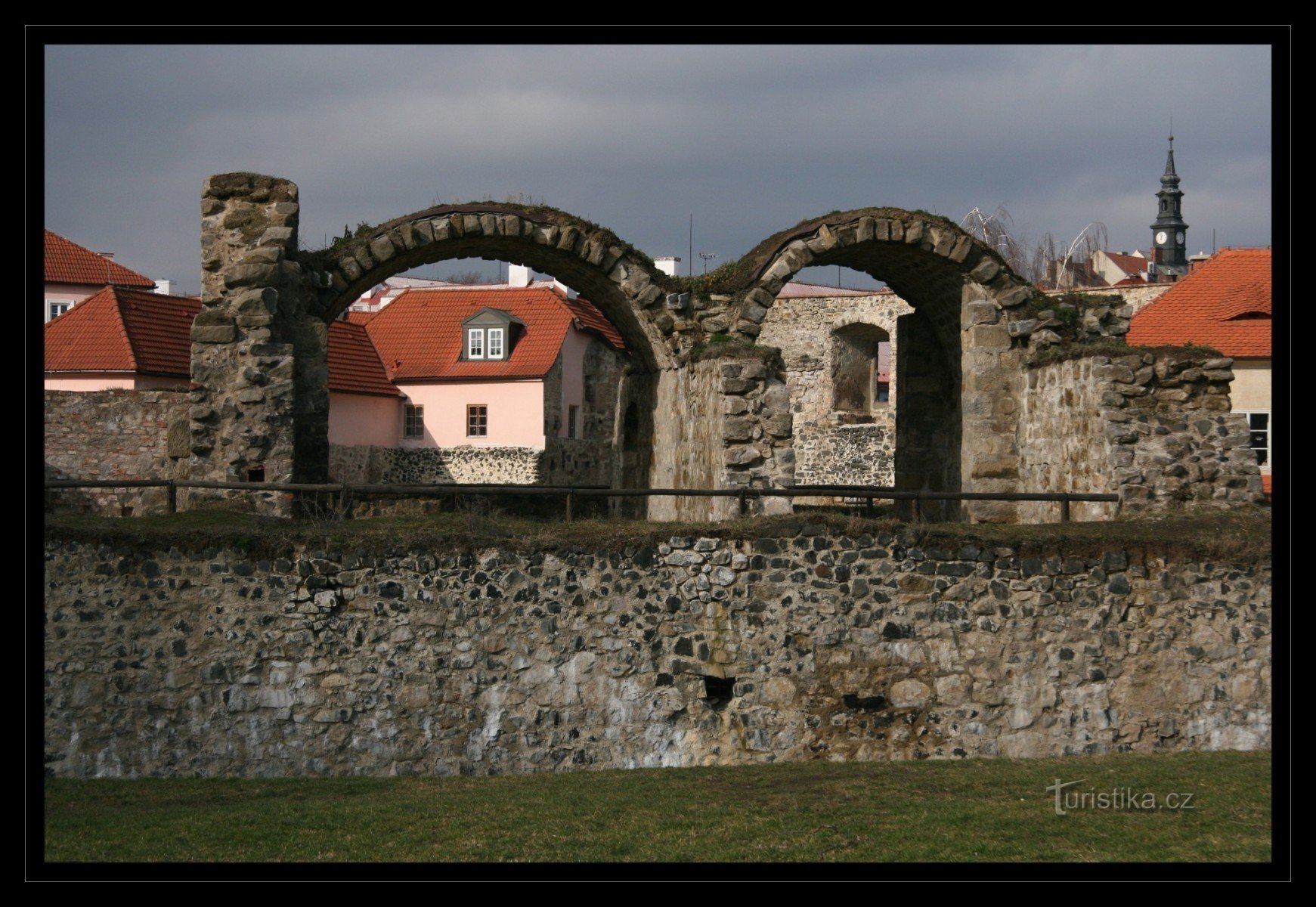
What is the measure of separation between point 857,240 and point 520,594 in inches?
233

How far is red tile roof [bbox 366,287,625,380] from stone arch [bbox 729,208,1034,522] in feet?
65.5

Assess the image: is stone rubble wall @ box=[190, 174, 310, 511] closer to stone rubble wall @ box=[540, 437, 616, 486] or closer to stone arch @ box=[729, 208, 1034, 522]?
stone arch @ box=[729, 208, 1034, 522]

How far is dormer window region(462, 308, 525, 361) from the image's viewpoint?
38938 mm

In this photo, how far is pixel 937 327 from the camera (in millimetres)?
18516

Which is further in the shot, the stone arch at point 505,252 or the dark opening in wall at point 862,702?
the stone arch at point 505,252

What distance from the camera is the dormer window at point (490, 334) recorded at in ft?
128

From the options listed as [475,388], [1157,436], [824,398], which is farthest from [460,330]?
[1157,436]

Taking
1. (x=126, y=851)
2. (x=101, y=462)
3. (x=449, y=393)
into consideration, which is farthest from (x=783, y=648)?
(x=449, y=393)

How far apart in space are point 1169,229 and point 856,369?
33253 mm

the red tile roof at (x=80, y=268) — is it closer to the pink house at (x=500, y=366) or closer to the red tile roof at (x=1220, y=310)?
the pink house at (x=500, y=366)

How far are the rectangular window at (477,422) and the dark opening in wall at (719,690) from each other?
26.2 m

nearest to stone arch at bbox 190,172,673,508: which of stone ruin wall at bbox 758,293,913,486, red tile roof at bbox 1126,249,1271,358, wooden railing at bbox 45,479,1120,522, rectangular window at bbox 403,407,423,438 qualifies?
wooden railing at bbox 45,479,1120,522

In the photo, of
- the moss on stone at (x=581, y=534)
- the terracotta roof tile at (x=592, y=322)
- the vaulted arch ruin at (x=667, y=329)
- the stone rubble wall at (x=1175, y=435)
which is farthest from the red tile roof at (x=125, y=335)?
the stone rubble wall at (x=1175, y=435)

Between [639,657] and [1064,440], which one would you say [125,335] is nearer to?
[639,657]
